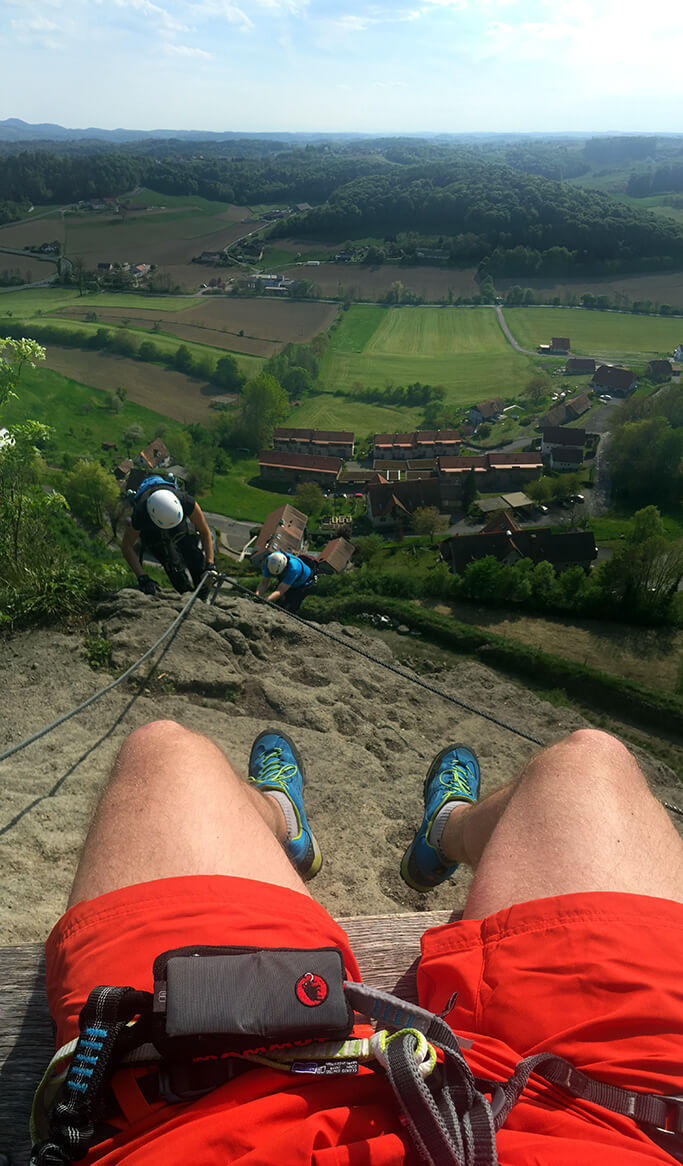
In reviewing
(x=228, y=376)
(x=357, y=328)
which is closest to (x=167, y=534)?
(x=228, y=376)

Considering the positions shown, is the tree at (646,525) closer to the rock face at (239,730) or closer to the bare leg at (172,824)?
the rock face at (239,730)

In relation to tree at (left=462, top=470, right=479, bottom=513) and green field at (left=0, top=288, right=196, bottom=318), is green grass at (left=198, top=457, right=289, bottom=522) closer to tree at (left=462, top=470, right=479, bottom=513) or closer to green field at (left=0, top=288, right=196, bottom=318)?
tree at (left=462, top=470, right=479, bottom=513)

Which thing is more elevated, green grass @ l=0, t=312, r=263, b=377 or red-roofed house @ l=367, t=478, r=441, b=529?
green grass @ l=0, t=312, r=263, b=377

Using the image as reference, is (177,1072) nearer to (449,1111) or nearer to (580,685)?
(449,1111)

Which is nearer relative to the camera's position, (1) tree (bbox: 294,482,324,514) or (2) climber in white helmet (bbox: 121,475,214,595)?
(2) climber in white helmet (bbox: 121,475,214,595)

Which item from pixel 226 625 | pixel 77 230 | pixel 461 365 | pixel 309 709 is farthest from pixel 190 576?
pixel 77 230

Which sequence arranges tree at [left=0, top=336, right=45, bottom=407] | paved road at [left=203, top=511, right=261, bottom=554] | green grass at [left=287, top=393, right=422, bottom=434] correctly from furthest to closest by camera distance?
green grass at [left=287, top=393, right=422, bottom=434], paved road at [left=203, top=511, right=261, bottom=554], tree at [left=0, top=336, right=45, bottom=407]

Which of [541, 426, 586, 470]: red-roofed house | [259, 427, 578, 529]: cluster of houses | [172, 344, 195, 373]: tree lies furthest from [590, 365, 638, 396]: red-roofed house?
[172, 344, 195, 373]: tree
